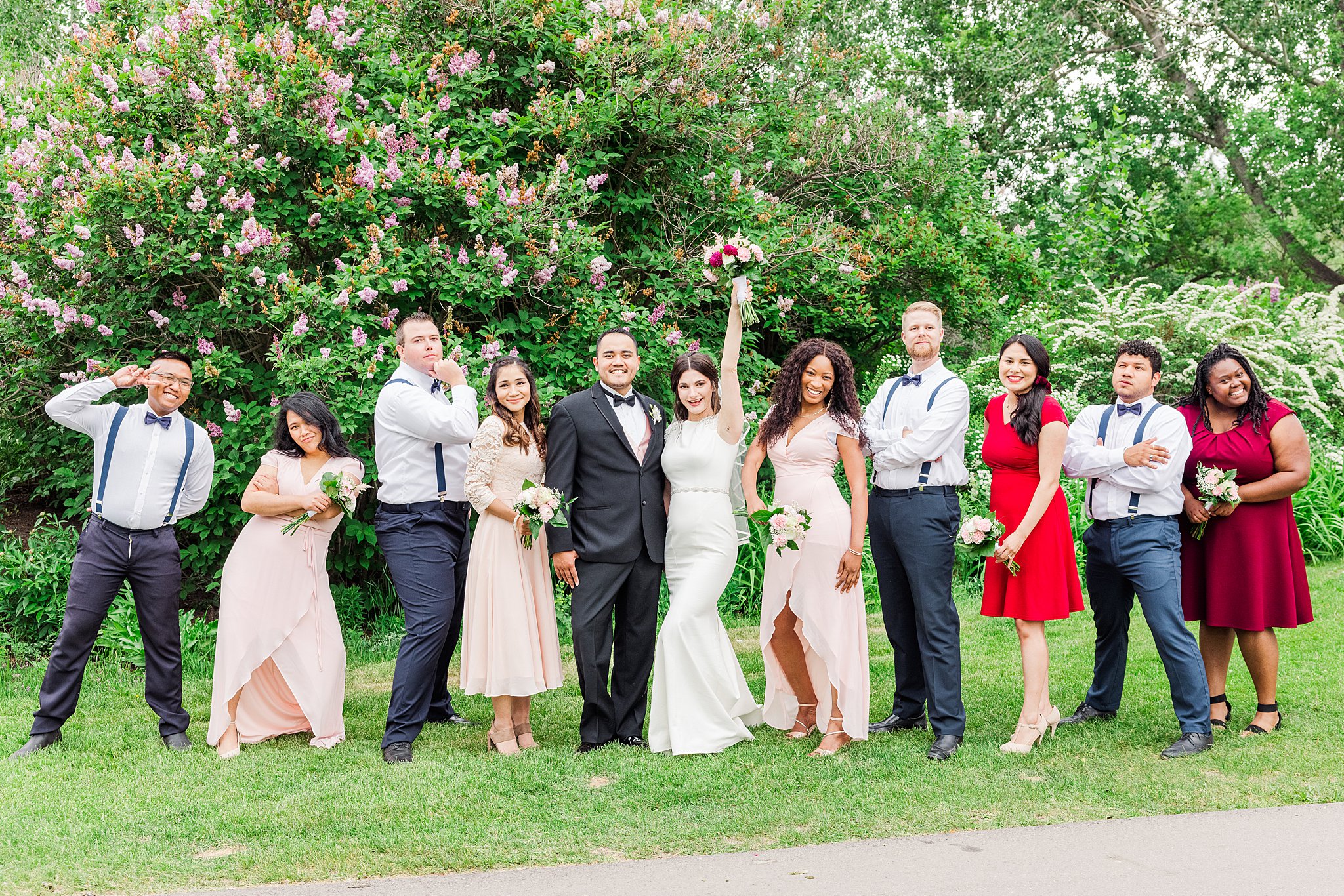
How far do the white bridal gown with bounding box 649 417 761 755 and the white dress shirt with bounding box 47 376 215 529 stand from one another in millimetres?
2770

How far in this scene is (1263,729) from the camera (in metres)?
5.83

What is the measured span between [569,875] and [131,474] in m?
3.51

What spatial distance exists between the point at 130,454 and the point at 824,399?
3.80 meters

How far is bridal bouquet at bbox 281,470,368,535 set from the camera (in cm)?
592

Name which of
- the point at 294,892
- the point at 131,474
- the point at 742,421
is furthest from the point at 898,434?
the point at 131,474

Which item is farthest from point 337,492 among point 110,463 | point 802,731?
point 802,731

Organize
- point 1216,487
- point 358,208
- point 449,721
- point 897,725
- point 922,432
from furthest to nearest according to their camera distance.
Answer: point 358,208 → point 449,721 → point 897,725 → point 1216,487 → point 922,432

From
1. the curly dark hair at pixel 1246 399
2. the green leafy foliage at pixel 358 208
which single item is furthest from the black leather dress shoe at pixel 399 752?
the curly dark hair at pixel 1246 399

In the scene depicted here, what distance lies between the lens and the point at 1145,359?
5.79 metres

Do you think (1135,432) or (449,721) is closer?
(1135,432)

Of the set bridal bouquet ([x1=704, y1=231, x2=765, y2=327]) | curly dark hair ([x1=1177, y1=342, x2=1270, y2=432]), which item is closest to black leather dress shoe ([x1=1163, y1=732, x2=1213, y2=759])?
curly dark hair ([x1=1177, y1=342, x2=1270, y2=432])

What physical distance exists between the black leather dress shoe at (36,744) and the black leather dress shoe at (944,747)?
4709mm

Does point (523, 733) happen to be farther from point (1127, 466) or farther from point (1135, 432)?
point (1135, 432)

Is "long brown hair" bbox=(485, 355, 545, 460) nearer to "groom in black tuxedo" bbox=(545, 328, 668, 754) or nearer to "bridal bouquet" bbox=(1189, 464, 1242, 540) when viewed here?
"groom in black tuxedo" bbox=(545, 328, 668, 754)
